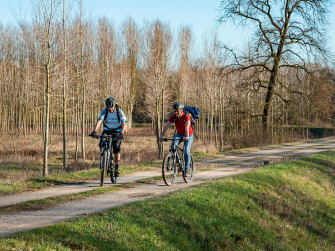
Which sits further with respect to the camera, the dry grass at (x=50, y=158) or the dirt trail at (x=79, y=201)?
the dry grass at (x=50, y=158)

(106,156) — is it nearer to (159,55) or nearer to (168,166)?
(168,166)

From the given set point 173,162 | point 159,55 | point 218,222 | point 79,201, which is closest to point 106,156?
point 79,201

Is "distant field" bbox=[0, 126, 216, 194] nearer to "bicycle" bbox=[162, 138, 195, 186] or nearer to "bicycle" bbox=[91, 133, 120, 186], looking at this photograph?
Result: "bicycle" bbox=[91, 133, 120, 186]

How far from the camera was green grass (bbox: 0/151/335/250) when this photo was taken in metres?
5.27

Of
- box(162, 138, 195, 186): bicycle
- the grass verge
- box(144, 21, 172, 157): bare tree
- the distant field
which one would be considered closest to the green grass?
box(162, 138, 195, 186): bicycle

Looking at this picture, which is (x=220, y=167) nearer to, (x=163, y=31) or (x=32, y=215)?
(x=32, y=215)

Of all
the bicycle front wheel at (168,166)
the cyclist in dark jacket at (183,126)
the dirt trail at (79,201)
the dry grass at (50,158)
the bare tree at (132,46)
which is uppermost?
the bare tree at (132,46)

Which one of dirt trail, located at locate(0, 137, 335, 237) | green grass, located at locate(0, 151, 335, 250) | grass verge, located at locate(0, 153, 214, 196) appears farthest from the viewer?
grass verge, located at locate(0, 153, 214, 196)

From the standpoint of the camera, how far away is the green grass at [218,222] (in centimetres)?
527

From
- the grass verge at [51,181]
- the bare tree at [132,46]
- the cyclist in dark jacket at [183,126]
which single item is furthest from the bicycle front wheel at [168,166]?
the bare tree at [132,46]

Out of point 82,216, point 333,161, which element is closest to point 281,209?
point 82,216

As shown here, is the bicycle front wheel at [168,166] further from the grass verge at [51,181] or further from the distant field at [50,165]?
the distant field at [50,165]

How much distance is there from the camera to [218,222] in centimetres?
749

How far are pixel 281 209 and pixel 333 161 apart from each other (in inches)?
366
